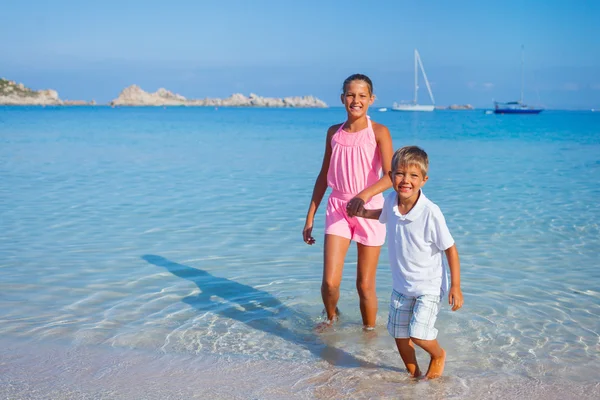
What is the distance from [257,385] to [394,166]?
5.01 ft

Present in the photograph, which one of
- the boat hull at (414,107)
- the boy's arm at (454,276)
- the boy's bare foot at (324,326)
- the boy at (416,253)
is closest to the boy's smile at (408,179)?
the boy at (416,253)

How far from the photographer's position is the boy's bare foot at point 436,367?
386 centimetres

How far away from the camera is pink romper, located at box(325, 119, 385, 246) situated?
4.39m

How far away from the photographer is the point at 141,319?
5.08m

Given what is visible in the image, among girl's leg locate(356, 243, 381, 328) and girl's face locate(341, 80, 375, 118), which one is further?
girl's leg locate(356, 243, 381, 328)

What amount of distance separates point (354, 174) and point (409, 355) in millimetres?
1260

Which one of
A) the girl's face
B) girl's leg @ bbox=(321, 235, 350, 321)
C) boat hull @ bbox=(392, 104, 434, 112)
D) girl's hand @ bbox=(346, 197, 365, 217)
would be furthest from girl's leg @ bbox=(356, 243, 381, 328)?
boat hull @ bbox=(392, 104, 434, 112)

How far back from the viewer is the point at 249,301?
18.6 ft

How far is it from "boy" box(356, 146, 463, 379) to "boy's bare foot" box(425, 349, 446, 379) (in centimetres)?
21

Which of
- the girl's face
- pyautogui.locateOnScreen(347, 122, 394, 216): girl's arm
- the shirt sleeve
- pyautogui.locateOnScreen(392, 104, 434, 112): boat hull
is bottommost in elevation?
pyautogui.locateOnScreen(392, 104, 434, 112): boat hull

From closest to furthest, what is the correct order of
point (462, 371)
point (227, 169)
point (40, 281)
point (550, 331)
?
point (462, 371) → point (550, 331) → point (40, 281) → point (227, 169)

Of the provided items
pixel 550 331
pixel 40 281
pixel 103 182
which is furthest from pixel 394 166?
pixel 103 182

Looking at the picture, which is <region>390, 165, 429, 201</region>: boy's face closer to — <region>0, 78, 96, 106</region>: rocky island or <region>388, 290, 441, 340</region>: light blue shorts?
<region>388, 290, 441, 340</region>: light blue shorts

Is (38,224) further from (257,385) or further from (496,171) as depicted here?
(496,171)
